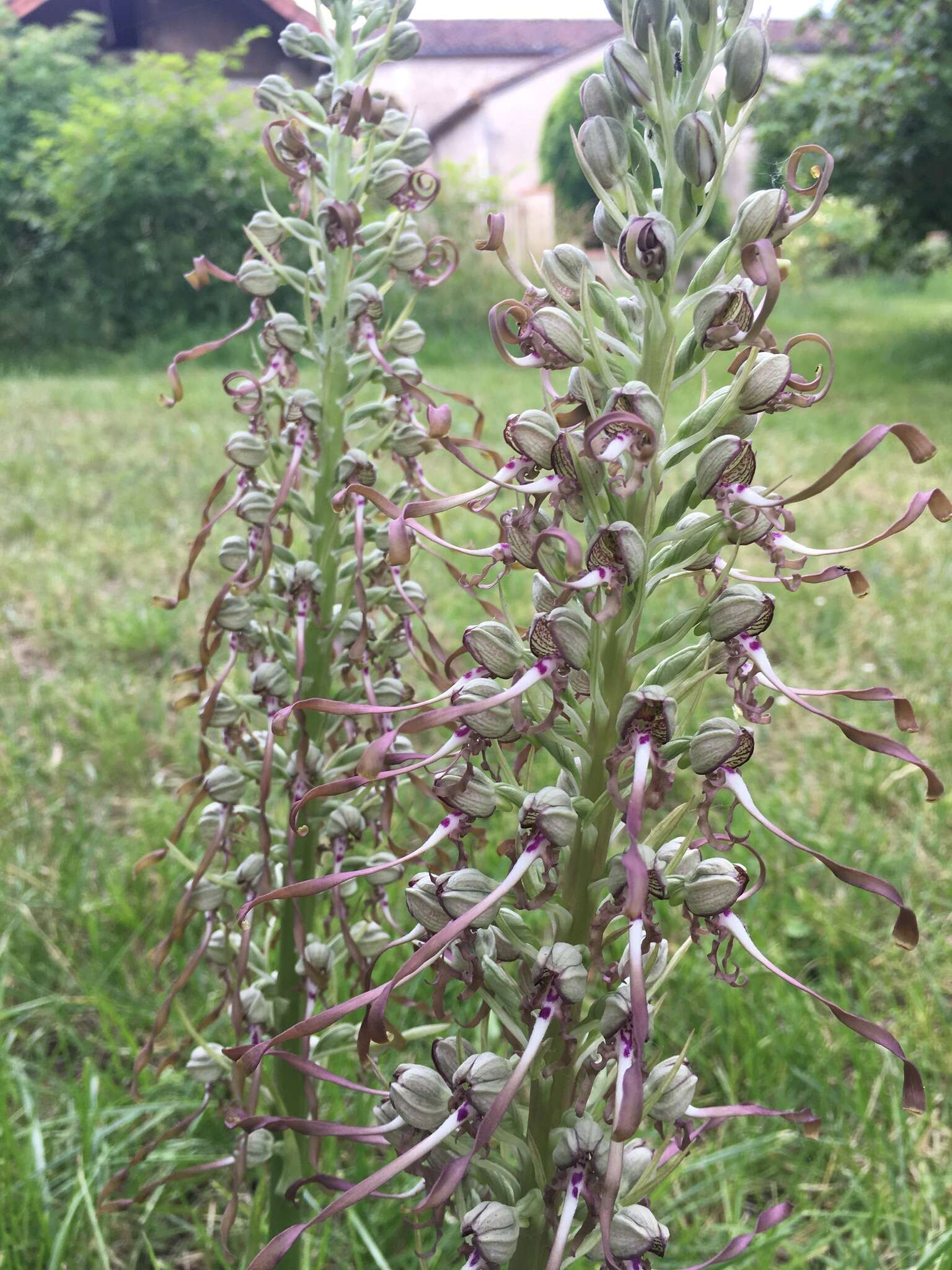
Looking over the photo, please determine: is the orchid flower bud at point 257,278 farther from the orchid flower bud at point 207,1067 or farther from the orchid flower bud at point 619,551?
the orchid flower bud at point 207,1067

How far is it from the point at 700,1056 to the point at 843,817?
0.91 m

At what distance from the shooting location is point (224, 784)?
125 cm

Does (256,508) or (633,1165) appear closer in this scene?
(633,1165)

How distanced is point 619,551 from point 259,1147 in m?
0.89

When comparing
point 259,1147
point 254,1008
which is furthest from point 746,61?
point 259,1147

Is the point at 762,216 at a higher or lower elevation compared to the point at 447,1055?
higher

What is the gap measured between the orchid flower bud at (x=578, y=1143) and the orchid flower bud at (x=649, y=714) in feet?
0.96

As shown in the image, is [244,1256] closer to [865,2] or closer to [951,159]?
[951,159]

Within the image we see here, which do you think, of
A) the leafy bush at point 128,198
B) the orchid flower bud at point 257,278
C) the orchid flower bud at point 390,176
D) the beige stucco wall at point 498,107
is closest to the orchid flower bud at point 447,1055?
the orchid flower bud at point 257,278

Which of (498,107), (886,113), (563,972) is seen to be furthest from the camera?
(498,107)

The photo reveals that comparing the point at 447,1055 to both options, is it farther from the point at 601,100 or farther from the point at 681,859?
the point at 601,100

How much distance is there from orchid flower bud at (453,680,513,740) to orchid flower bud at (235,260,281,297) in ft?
2.43

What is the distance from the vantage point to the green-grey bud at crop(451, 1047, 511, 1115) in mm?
782

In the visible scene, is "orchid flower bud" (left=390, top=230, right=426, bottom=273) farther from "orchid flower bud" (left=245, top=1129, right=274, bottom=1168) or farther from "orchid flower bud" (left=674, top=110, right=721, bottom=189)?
"orchid flower bud" (left=245, top=1129, right=274, bottom=1168)
